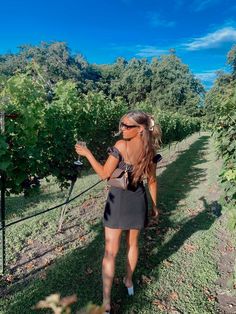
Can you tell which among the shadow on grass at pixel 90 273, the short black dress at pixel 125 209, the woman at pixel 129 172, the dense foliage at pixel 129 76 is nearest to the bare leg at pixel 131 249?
the woman at pixel 129 172

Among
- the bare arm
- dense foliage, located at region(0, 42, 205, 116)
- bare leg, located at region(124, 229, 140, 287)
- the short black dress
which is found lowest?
bare leg, located at region(124, 229, 140, 287)

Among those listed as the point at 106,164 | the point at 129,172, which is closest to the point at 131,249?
the point at 129,172

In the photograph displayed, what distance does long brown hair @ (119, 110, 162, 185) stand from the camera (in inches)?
135

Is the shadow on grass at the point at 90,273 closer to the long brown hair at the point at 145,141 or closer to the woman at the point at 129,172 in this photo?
the woman at the point at 129,172

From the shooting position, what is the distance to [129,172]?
3447 mm

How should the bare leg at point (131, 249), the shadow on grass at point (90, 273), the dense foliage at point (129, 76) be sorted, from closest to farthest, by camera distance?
1. the bare leg at point (131, 249)
2. the shadow on grass at point (90, 273)
3. the dense foliage at point (129, 76)

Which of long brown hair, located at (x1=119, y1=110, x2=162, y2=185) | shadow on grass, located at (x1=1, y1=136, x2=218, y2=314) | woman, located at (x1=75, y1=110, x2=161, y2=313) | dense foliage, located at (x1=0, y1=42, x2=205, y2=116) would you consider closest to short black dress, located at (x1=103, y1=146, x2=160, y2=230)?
woman, located at (x1=75, y1=110, x2=161, y2=313)

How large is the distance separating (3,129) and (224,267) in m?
3.41

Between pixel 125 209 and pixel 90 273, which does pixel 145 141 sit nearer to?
pixel 125 209

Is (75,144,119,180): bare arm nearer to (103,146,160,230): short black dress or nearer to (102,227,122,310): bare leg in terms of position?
(103,146,160,230): short black dress

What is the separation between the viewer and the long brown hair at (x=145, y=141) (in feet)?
11.2

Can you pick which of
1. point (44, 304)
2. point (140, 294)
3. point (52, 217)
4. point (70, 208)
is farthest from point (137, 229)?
point (70, 208)

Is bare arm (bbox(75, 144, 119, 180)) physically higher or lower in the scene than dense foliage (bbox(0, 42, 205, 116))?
lower

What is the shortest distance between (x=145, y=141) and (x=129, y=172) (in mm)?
324
